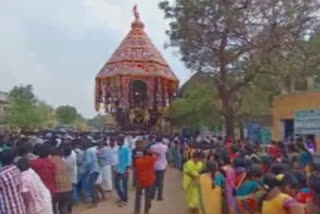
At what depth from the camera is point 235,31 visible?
62.2ft

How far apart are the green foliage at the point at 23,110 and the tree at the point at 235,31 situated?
3656 centimetres

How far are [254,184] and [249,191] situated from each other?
10 centimetres

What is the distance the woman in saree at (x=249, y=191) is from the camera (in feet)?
20.4

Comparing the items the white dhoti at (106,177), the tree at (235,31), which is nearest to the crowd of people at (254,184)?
the white dhoti at (106,177)

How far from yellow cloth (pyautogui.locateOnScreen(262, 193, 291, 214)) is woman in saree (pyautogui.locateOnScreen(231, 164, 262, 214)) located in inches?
28.9

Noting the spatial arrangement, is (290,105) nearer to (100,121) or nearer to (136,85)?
(136,85)

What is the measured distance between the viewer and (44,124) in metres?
62.0

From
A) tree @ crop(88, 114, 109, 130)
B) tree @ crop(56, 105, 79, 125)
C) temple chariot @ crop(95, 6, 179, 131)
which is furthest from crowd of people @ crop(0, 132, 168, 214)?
tree @ crop(56, 105, 79, 125)

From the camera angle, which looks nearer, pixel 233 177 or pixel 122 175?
pixel 233 177

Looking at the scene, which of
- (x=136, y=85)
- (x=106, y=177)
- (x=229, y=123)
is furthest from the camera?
(x=136, y=85)

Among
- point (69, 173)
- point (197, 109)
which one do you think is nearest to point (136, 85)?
point (197, 109)

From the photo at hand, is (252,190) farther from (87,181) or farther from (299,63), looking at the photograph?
(299,63)

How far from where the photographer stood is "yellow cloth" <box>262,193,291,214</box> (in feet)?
17.3

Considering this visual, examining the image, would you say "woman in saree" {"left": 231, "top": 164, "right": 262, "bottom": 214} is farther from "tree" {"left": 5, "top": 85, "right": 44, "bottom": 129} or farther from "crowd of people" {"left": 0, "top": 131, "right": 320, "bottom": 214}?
"tree" {"left": 5, "top": 85, "right": 44, "bottom": 129}
